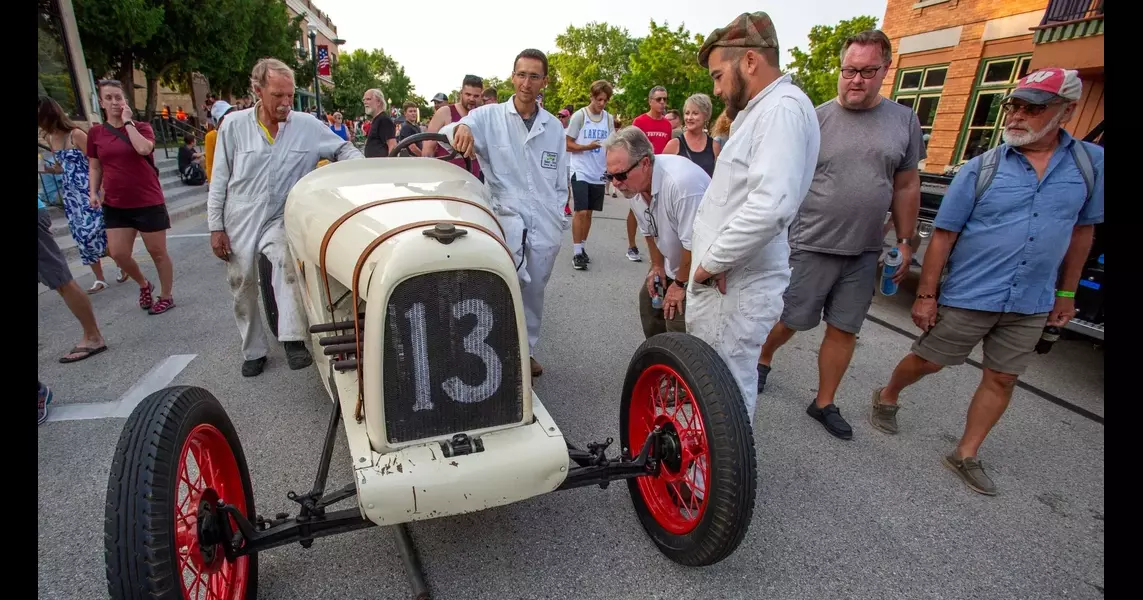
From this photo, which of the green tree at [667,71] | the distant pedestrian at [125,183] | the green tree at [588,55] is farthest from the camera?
the green tree at [588,55]

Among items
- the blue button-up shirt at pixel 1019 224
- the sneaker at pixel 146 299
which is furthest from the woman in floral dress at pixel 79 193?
the blue button-up shirt at pixel 1019 224

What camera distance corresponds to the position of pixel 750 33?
7.00 feet

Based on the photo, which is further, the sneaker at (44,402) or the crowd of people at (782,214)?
the sneaker at (44,402)

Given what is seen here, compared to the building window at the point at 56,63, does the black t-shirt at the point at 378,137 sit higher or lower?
lower

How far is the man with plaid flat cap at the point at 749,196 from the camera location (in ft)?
6.59

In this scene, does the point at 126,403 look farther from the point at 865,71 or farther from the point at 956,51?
the point at 956,51

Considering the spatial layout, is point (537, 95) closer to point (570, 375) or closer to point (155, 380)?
point (570, 375)

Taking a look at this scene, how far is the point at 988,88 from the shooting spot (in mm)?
12820

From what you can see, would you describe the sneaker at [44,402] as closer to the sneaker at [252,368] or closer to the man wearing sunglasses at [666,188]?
the sneaker at [252,368]

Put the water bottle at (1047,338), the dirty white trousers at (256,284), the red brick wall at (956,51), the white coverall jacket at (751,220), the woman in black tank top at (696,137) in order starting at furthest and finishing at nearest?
the red brick wall at (956,51)
the woman in black tank top at (696,137)
the dirty white trousers at (256,284)
the water bottle at (1047,338)
the white coverall jacket at (751,220)

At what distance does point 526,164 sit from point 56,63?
13680 millimetres

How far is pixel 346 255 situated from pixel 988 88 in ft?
52.5

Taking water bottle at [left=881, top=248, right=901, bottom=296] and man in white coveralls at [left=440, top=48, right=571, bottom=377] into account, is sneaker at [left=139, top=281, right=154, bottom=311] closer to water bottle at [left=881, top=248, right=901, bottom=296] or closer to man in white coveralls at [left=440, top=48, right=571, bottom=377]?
man in white coveralls at [left=440, top=48, right=571, bottom=377]
